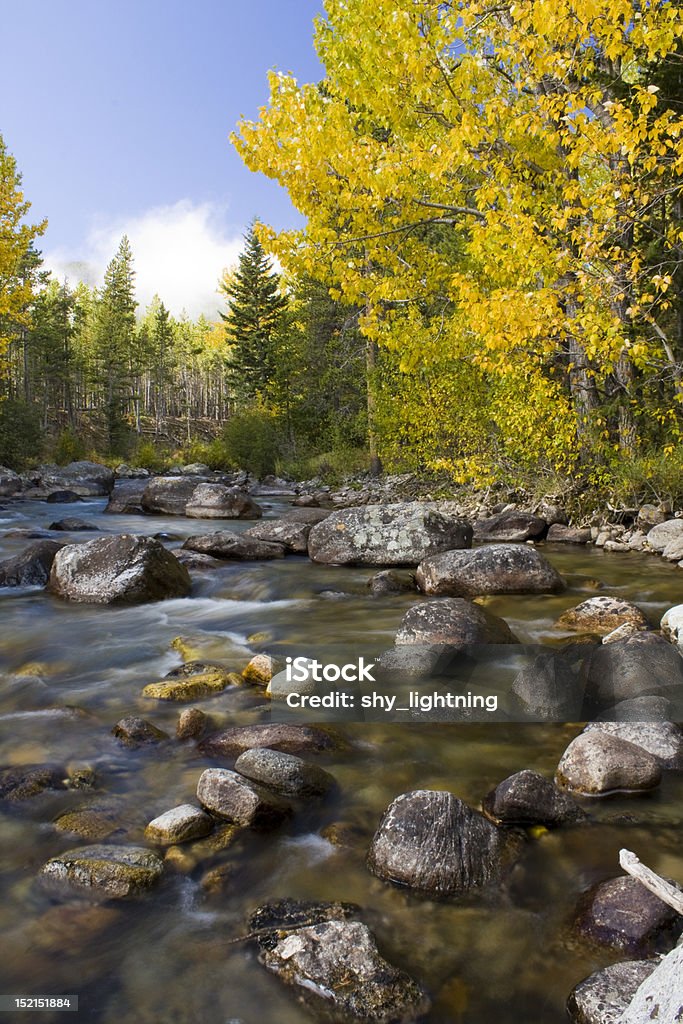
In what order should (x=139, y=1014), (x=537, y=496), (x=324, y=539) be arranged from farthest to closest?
(x=537, y=496), (x=324, y=539), (x=139, y=1014)

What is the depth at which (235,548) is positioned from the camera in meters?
9.91

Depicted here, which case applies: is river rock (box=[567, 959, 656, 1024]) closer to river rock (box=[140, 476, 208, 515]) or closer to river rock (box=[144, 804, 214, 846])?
river rock (box=[144, 804, 214, 846])

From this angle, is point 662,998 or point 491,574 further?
point 491,574

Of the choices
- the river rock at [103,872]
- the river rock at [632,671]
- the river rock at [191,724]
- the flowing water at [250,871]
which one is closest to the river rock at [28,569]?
the flowing water at [250,871]

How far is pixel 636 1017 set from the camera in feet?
5.12

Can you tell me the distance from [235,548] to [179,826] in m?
7.00

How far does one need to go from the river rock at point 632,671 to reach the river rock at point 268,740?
1.80m

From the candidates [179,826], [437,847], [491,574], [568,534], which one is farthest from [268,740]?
[568,534]

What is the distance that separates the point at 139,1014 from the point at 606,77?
13495 mm

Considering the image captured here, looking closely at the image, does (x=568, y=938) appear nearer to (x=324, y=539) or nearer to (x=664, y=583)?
(x=664, y=583)

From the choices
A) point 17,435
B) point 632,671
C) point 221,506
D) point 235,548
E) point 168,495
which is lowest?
point 632,671

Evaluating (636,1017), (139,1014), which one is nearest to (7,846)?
(139,1014)

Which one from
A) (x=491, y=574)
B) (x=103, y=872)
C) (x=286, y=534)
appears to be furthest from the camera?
(x=286, y=534)

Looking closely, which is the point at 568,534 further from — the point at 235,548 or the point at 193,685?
the point at 193,685
